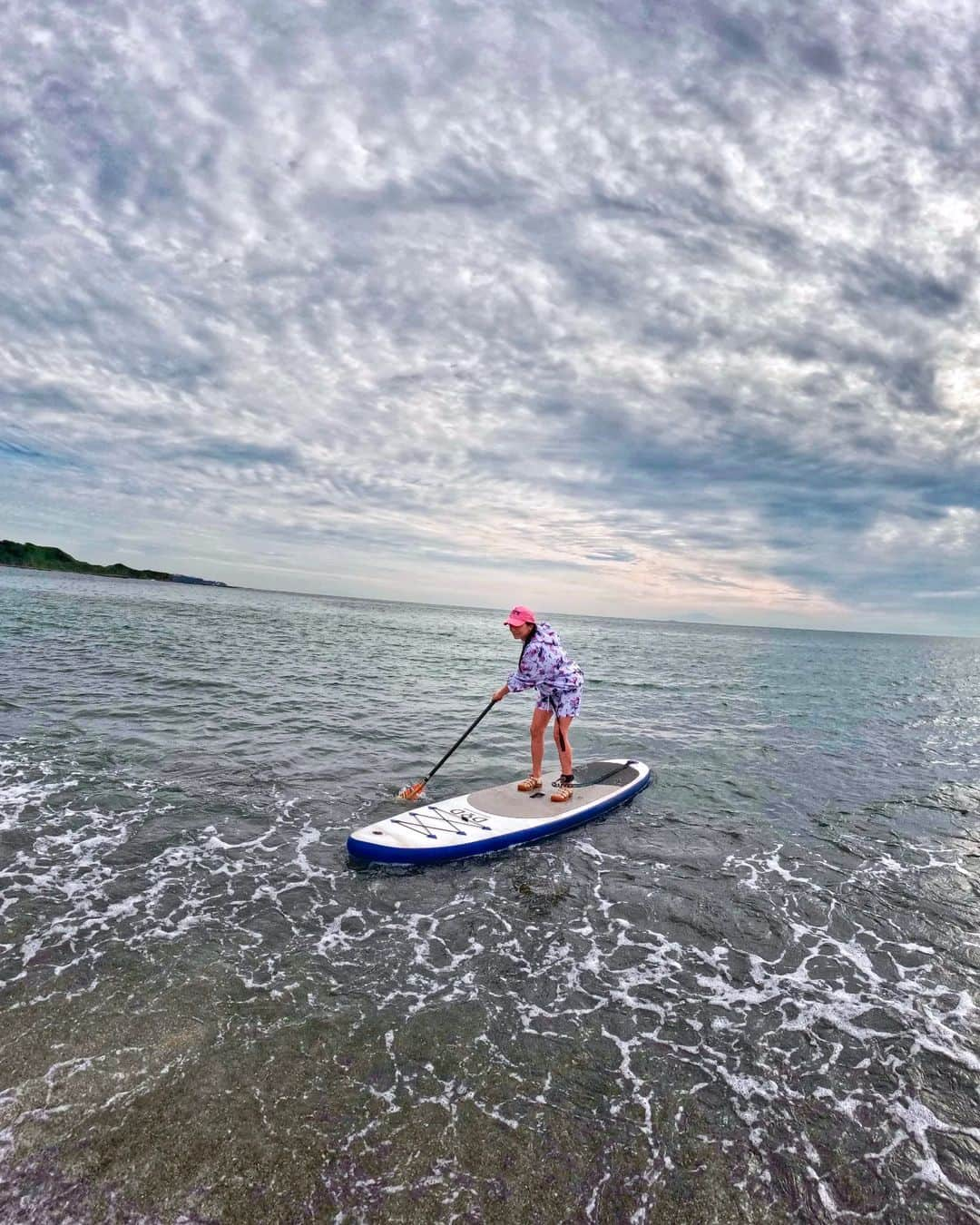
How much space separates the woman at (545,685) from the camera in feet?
A: 36.8

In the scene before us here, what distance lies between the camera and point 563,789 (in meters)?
11.5

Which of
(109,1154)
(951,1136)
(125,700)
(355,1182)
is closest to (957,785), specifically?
(951,1136)

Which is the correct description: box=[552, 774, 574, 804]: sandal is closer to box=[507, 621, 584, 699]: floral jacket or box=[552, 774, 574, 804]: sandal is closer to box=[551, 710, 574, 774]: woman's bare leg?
box=[551, 710, 574, 774]: woman's bare leg

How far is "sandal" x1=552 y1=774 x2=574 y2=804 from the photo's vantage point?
11195 millimetres

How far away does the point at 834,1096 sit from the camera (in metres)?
4.99

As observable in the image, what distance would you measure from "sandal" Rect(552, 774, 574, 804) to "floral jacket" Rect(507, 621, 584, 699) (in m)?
1.73

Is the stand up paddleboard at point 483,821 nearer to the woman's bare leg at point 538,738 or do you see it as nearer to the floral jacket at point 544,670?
the woman's bare leg at point 538,738

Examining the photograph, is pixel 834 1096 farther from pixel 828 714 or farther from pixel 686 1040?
pixel 828 714

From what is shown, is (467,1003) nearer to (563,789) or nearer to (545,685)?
(563,789)

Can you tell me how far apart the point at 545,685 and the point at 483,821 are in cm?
274

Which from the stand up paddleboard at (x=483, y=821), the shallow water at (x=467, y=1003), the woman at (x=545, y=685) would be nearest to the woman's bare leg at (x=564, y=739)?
the woman at (x=545, y=685)

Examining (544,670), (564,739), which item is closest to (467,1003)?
(564,739)

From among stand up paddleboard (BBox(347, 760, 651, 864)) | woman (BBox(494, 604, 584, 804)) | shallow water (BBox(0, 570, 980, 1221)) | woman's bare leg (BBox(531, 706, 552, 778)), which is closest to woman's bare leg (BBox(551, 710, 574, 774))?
woman (BBox(494, 604, 584, 804))

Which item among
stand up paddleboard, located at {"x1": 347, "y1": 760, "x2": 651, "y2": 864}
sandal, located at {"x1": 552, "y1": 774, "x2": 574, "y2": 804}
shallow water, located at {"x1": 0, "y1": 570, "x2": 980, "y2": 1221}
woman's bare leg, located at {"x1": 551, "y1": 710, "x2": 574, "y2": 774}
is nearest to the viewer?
shallow water, located at {"x1": 0, "y1": 570, "x2": 980, "y2": 1221}
